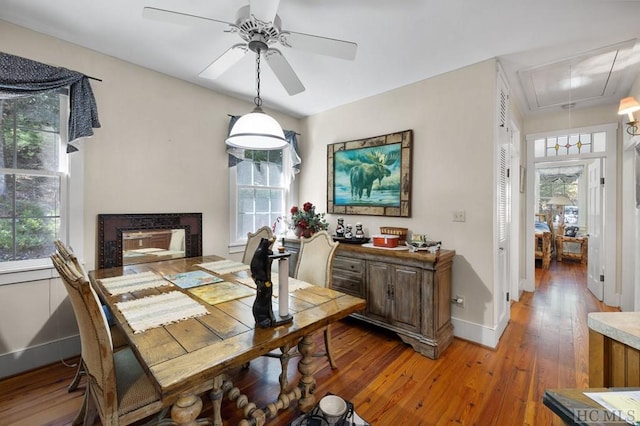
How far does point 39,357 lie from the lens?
223 cm

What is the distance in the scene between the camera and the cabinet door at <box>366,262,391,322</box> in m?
2.73

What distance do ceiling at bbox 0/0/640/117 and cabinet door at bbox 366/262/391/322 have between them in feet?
6.57

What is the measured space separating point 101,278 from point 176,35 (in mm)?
2033

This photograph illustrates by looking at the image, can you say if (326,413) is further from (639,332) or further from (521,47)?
(521,47)

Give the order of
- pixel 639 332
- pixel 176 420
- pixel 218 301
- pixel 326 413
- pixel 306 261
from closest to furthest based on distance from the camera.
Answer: pixel 639 332, pixel 176 420, pixel 326 413, pixel 218 301, pixel 306 261

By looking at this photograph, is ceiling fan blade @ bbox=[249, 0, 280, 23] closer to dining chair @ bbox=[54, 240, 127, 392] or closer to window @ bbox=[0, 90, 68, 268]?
dining chair @ bbox=[54, 240, 127, 392]

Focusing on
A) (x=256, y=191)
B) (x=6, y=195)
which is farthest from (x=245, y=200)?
(x=6, y=195)

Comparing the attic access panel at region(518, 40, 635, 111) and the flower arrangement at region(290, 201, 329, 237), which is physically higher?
the attic access panel at region(518, 40, 635, 111)

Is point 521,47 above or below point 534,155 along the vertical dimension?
above

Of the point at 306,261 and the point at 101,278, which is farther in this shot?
the point at 306,261

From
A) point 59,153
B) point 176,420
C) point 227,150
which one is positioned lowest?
point 176,420

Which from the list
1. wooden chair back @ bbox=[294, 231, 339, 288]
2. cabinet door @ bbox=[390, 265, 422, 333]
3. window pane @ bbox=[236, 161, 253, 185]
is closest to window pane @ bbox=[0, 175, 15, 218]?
window pane @ bbox=[236, 161, 253, 185]

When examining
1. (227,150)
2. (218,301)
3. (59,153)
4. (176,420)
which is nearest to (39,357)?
(59,153)

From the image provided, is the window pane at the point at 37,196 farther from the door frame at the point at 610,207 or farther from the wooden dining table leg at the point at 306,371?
the door frame at the point at 610,207
